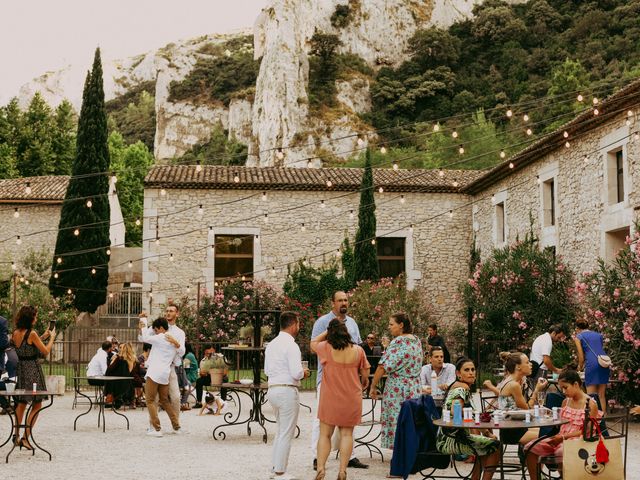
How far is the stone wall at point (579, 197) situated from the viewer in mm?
15363

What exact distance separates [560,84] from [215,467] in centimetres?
3847

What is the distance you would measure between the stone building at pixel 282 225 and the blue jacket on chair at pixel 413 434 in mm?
17774

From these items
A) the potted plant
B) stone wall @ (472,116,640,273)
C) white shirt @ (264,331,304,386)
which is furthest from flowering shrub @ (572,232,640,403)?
white shirt @ (264,331,304,386)

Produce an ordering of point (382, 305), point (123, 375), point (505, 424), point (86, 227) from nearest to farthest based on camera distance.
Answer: point (505, 424), point (123, 375), point (382, 305), point (86, 227)

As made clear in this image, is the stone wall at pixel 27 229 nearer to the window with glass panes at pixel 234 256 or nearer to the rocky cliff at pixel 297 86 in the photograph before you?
the window with glass panes at pixel 234 256

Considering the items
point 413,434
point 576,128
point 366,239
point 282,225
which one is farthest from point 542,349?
point 282,225

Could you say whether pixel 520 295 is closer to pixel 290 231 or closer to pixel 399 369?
pixel 290 231

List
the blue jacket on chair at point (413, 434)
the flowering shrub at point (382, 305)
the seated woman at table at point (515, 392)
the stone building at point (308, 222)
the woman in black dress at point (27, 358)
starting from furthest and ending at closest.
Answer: the stone building at point (308, 222), the flowering shrub at point (382, 305), the woman in black dress at point (27, 358), the seated woman at table at point (515, 392), the blue jacket on chair at point (413, 434)

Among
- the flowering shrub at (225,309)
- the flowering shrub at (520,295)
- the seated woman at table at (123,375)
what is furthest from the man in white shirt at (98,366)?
the flowering shrub at (225,309)

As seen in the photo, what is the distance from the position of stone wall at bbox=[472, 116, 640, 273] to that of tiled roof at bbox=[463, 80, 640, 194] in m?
0.16

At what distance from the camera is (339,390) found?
6.68 metres

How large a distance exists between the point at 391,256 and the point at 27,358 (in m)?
18.0

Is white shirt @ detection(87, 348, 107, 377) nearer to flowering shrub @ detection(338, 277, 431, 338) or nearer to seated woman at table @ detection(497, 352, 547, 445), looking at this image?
seated woman at table @ detection(497, 352, 547, 445)

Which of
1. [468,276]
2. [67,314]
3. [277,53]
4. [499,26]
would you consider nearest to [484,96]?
[499,26]
